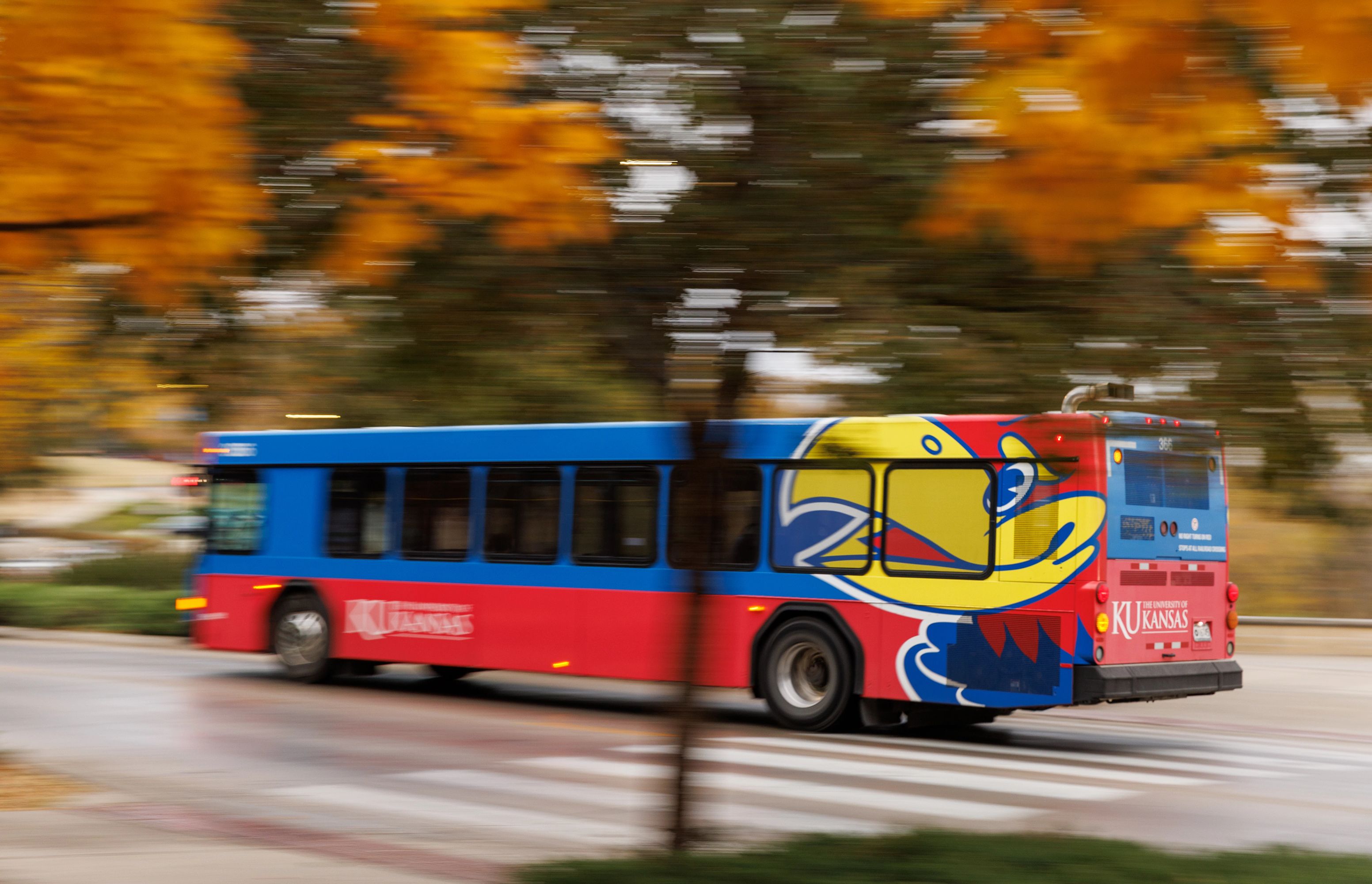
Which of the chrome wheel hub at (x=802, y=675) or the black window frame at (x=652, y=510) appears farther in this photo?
the black window frame at (x=652, y=510)

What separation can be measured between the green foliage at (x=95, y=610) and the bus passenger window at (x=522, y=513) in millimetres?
12224

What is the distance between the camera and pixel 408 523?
1680cm

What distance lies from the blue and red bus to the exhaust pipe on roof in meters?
4.25

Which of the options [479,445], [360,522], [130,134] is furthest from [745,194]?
[360,522]

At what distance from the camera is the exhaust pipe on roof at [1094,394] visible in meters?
5.12

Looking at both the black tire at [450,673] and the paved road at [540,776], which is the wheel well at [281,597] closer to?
the paved road at [540,776]

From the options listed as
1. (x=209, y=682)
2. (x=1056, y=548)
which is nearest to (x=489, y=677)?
(x=209, y=682)

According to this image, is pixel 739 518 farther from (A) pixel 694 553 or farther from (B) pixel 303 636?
(A) pixel 694 553

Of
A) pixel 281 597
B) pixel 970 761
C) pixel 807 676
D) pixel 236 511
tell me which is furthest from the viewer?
pixel 236 511

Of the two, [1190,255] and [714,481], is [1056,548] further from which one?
[1190,255]

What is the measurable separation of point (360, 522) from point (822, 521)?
5.95 metres

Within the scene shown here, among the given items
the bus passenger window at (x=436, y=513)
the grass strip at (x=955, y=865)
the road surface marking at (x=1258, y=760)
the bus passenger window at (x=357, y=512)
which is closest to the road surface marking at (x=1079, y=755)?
the road surface marking at (x=1258, y=760)

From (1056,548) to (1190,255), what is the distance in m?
8.08

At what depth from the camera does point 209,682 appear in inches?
708
